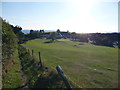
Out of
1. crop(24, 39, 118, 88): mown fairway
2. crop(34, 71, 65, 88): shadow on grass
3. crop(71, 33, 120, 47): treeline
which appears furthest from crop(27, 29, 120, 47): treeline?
crop(34, 71, 65, 88): shadow on grass

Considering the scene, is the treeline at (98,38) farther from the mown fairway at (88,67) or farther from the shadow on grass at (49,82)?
the shadow on grass at (49,82)

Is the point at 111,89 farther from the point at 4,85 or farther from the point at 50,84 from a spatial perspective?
the point at 4,85

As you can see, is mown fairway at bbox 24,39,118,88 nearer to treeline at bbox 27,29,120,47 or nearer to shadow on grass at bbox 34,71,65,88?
shadow on grass at bbox 34,71,65,88

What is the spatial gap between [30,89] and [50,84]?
1.73 metres

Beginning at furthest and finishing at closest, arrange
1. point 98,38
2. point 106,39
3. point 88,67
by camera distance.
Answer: point 98,38
point 106,39
point 88,67

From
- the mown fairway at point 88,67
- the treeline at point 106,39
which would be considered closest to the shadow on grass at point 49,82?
the mown fairway at point 88,67

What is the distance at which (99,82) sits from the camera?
10797mm

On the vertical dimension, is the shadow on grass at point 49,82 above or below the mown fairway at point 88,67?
above

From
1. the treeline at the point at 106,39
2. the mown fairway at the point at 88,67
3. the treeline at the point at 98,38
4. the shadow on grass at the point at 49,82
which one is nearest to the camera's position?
the shadow on grass at the point at 49,82

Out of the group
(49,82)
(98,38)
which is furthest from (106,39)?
(49,82)

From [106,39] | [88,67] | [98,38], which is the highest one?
[98,38]

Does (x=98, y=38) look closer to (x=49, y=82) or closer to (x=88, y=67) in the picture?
(x=88, y=67)

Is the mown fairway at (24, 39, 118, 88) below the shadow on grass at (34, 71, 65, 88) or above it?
below

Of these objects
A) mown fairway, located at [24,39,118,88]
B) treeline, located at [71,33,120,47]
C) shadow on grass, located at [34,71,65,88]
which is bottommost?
mown fairway, located at [24,39,118,88]
